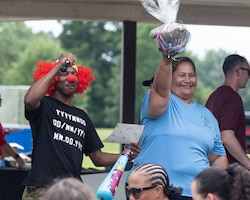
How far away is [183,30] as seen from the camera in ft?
12.5

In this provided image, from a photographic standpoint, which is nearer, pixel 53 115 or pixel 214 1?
pixel 53 115

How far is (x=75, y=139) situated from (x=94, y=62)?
41.1 metres

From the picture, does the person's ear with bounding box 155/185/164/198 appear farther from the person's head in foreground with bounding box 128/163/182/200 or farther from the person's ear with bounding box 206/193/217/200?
the person's ear with bounding box 206/193/217/200

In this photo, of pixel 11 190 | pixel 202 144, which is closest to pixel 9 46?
pixel 11 190

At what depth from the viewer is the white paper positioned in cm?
442

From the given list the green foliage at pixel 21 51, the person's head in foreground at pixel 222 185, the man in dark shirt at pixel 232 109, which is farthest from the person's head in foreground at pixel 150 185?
the green foliage at pixel 21 51

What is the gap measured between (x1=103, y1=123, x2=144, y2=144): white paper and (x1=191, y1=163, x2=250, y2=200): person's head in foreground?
1312 mm

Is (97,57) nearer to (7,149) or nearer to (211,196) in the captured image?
(7,149)

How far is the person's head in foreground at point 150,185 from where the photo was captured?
3561mm

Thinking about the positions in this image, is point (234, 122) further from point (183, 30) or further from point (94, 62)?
point (94, 62)

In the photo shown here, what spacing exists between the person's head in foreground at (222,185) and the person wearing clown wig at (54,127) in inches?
55.7

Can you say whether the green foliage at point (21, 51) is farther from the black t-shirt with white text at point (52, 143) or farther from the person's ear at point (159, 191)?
the person's ear at point (159, 191)

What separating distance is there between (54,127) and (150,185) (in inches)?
40.9

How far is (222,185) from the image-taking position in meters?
3.04
